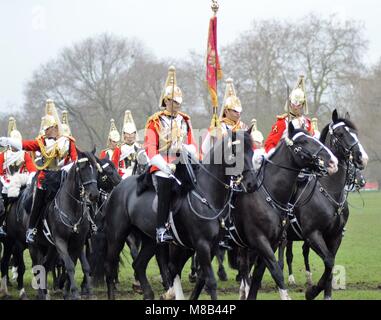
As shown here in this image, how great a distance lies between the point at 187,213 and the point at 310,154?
5.63ft

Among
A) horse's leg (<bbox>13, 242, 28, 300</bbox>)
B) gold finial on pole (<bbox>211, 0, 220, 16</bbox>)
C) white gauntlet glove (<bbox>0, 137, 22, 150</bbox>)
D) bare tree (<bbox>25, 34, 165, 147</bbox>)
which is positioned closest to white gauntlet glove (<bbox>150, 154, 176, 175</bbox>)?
white gauntlet glove (<bbox>0, 137, 22, 150</bbox>)

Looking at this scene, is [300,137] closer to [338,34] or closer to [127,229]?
[127,229]

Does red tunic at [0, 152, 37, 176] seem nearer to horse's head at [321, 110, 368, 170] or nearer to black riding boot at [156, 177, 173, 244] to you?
black riding boot at [156, 177, 173, 244]

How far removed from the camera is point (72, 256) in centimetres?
1189

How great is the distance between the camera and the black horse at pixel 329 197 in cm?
1132

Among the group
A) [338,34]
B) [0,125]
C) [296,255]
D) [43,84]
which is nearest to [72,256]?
[296,255]

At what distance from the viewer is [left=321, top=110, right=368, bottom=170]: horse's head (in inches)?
443

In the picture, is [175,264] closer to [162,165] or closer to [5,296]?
[162,165]

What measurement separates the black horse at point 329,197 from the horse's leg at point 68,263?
319 centimetres

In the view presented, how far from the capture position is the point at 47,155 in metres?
12.2

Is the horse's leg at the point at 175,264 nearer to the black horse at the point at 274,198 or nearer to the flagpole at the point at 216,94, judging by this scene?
the black horse at the point at 274,198

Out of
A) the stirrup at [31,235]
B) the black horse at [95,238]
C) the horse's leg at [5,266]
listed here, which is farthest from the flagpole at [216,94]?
the horse's leg at [5,266]

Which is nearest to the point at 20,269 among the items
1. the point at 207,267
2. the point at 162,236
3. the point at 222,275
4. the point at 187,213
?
the point at 222,275

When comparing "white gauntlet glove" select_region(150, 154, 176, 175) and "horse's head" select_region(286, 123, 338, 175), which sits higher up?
"horse's head" select_region(286, 123, 338, 175)
